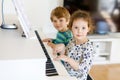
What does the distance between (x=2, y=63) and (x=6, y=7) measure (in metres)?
2.09

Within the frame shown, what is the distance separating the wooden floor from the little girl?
133cm

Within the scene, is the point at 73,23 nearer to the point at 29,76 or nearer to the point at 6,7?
the point at 29,76

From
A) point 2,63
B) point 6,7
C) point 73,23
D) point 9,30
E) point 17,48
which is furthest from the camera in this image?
point 6,7

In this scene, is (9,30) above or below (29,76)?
above

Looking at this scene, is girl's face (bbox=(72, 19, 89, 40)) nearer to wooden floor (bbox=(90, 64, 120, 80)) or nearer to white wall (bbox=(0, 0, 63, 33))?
wooden floor (bbox=(90, 64, 120, 80))

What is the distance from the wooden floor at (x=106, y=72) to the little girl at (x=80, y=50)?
1334 millimetres

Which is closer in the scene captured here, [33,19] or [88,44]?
[88,44]

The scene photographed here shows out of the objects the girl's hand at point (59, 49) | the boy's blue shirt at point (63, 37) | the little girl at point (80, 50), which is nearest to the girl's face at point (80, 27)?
the little girl at point (80, 50)

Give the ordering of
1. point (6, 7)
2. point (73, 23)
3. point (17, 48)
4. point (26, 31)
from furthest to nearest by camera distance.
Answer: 1. point (6, 7)
2. point (73, 23)
3. point (26, 31)
4. point (17, 48)

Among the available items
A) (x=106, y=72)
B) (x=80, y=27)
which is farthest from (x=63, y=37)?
(x=106, y=72)

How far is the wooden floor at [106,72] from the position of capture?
2.71m

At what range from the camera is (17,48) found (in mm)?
1110

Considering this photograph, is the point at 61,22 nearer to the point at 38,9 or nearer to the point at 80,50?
the point at 80,50

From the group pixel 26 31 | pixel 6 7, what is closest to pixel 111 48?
pixel 6 7
